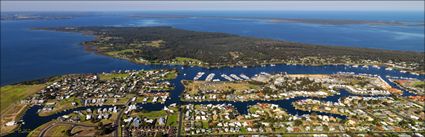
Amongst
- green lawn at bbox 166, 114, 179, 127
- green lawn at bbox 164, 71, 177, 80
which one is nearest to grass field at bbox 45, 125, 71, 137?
green lawn at bbox 166, 114, 179, 127

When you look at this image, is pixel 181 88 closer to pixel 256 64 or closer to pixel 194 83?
pixel 194 83

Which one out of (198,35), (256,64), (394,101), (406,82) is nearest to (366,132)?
(394,101)

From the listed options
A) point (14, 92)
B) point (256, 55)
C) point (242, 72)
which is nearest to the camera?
point (14, 92)

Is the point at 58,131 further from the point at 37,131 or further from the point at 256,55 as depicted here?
the point at 256,55

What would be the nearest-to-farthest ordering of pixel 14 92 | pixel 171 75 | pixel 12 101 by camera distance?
pixel 12 101 < pixel 14 92 < pixel 171 75

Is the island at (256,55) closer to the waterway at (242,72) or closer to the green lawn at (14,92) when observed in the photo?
the waterway at (242,72)

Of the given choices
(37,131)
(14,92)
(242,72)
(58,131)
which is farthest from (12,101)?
(242,72)

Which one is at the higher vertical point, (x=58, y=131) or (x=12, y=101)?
(x=12, y=101)

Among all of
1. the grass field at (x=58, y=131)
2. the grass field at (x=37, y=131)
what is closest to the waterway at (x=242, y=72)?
the grass field at (x=37, y=131)

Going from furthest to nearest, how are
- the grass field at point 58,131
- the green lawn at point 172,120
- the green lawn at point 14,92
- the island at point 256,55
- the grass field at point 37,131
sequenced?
the island at point 256,55 < the green lawn at point 14,92 < the green lawn at point 172,120 < the grass field at point 37,131 < the grass field at point 58,131
